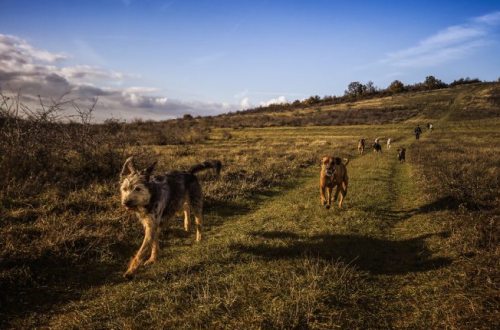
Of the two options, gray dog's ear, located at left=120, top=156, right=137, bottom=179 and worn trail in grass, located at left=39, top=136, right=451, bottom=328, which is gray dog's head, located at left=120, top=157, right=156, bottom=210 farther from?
worn trail in grass, located at left=39, top=136, right=451, bottom=328

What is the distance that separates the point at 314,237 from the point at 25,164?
9.23 m

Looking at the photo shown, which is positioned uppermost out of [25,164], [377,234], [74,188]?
[25,164]

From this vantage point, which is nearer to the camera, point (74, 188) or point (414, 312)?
point (414, 312)

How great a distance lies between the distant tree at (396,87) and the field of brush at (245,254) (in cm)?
11634

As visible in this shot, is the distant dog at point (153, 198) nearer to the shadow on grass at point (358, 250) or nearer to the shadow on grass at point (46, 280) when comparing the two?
the shadow on grass at point (46, 280)

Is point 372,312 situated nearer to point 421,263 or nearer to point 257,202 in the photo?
point 421,263

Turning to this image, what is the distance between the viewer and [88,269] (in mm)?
6680

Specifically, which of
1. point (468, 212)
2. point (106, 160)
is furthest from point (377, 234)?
point (106, 160)

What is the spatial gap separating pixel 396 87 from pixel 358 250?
126 m

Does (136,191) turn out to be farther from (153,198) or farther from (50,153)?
(50,153)

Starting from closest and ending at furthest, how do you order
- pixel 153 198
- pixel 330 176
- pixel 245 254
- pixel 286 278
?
pixel 286 278
pixel 153 198
pixel 245 254
pixel 330 176

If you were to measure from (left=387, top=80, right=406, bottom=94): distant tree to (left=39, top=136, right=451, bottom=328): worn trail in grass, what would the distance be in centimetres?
12142

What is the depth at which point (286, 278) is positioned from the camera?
19.2 ft

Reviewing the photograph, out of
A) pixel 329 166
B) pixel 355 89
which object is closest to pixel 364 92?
→ pixel 355 89
